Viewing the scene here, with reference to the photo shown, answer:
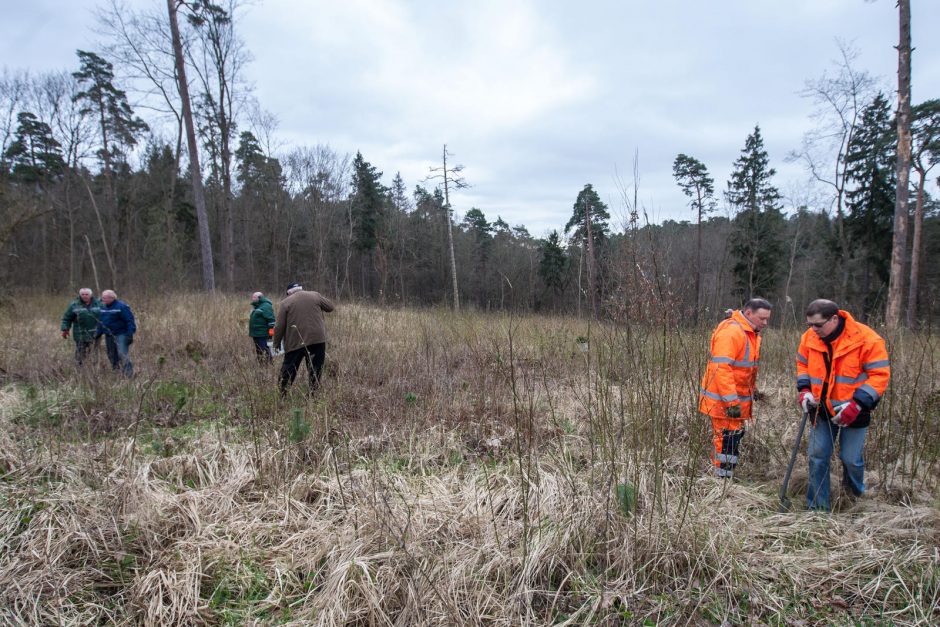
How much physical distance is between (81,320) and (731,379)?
29.0ft

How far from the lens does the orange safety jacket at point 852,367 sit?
2832mm

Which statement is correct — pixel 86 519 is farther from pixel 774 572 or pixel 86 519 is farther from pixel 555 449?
pixel 774 572

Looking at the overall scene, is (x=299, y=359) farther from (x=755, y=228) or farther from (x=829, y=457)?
(x=755, y=228)

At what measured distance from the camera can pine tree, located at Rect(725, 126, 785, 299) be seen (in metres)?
25.1

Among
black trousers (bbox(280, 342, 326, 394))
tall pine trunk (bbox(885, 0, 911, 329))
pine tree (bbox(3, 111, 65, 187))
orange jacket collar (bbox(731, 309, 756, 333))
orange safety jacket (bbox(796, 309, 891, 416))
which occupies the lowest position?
black trousers (bbox(280, 342, 326, 394))

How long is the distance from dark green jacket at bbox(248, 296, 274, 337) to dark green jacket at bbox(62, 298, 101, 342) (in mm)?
2166

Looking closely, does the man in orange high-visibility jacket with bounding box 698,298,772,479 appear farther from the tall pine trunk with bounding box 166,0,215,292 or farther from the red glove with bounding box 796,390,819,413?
the tall pine trunk with bounding box 166,0,215,292

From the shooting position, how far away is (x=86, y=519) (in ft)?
8.56

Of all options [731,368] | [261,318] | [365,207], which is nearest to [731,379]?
[731,368]

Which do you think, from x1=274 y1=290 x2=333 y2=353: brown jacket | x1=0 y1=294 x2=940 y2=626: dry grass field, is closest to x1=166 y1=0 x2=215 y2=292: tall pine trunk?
x1=274 y1=290 x2=333 y2=353: brown jacket

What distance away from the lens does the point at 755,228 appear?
25.1m

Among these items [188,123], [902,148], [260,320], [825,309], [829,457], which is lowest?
[829,457]

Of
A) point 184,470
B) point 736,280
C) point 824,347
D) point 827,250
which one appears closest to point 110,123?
point 184,470

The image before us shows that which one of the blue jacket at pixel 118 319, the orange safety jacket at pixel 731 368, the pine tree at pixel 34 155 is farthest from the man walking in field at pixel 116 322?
the pine tree at pixel 34 155
